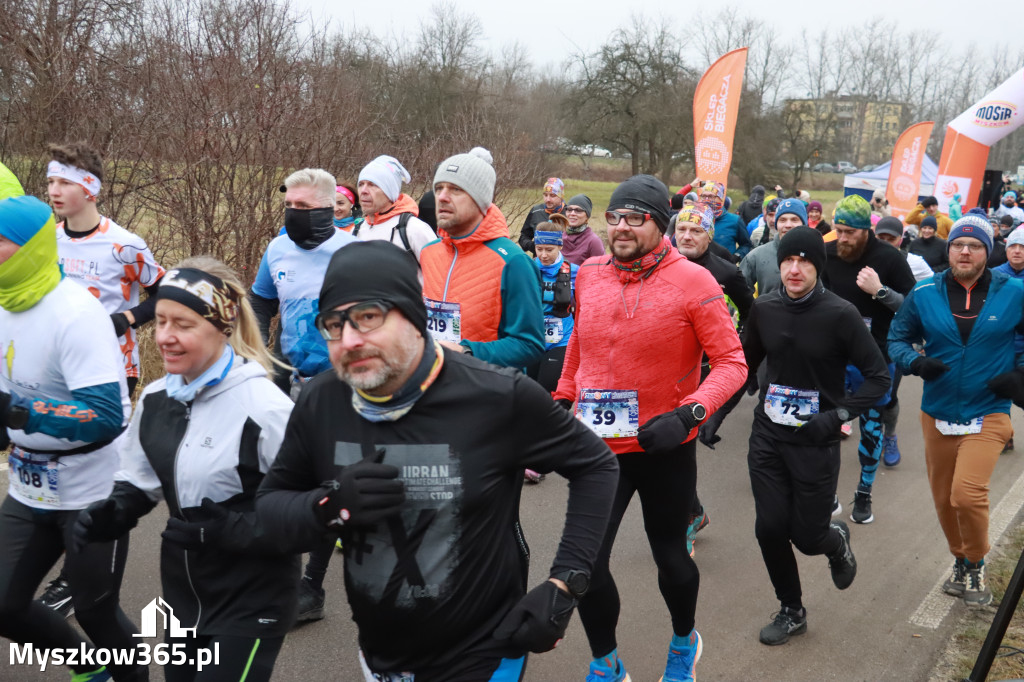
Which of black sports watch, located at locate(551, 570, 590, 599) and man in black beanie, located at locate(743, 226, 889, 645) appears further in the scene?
man in black beanie, located at locate(743, 226, 889, 645)

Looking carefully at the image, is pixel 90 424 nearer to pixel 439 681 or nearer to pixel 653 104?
pixel 439 681

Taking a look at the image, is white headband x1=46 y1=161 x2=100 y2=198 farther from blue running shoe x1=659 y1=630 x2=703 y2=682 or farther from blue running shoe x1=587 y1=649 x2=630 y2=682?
blue running shoe x1=659 y1=630 x2=703 y2=682

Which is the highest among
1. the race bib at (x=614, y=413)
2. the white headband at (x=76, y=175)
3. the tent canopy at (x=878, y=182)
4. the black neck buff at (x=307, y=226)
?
the tent canopy at (x=878, y=182)

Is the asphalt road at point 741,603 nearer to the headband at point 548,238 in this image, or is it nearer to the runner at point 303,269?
the runner at point 303,269

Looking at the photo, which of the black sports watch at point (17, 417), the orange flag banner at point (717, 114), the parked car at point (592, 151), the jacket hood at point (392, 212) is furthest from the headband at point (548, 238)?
the parked car at point (592, 151)

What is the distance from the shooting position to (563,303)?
7.47 metres

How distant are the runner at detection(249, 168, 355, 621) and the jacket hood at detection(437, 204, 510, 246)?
A: 0.89 m

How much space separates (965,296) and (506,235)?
278cm

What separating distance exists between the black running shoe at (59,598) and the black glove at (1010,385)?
494cm

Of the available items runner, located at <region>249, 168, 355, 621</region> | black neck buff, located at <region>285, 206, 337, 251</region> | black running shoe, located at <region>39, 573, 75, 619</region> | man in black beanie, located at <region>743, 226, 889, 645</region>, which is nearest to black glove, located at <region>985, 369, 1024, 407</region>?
man in black beanie, located at <region>743, 226, 889, 645</region>

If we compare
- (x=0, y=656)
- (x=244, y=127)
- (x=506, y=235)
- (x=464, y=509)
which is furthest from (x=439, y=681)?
(x=244, y=127)

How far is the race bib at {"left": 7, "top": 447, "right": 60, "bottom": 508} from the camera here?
10.7ft

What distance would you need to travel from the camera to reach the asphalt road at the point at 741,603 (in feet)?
13.7

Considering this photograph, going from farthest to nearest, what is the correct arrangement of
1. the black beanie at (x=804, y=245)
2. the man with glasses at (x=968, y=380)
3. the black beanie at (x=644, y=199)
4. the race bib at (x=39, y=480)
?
the man with glasses at (x=968, y=380)
the black beanie at (x=804, y=245)
the black beanie at (x=644, y=199)
the race bib at (x=39, y=480)
